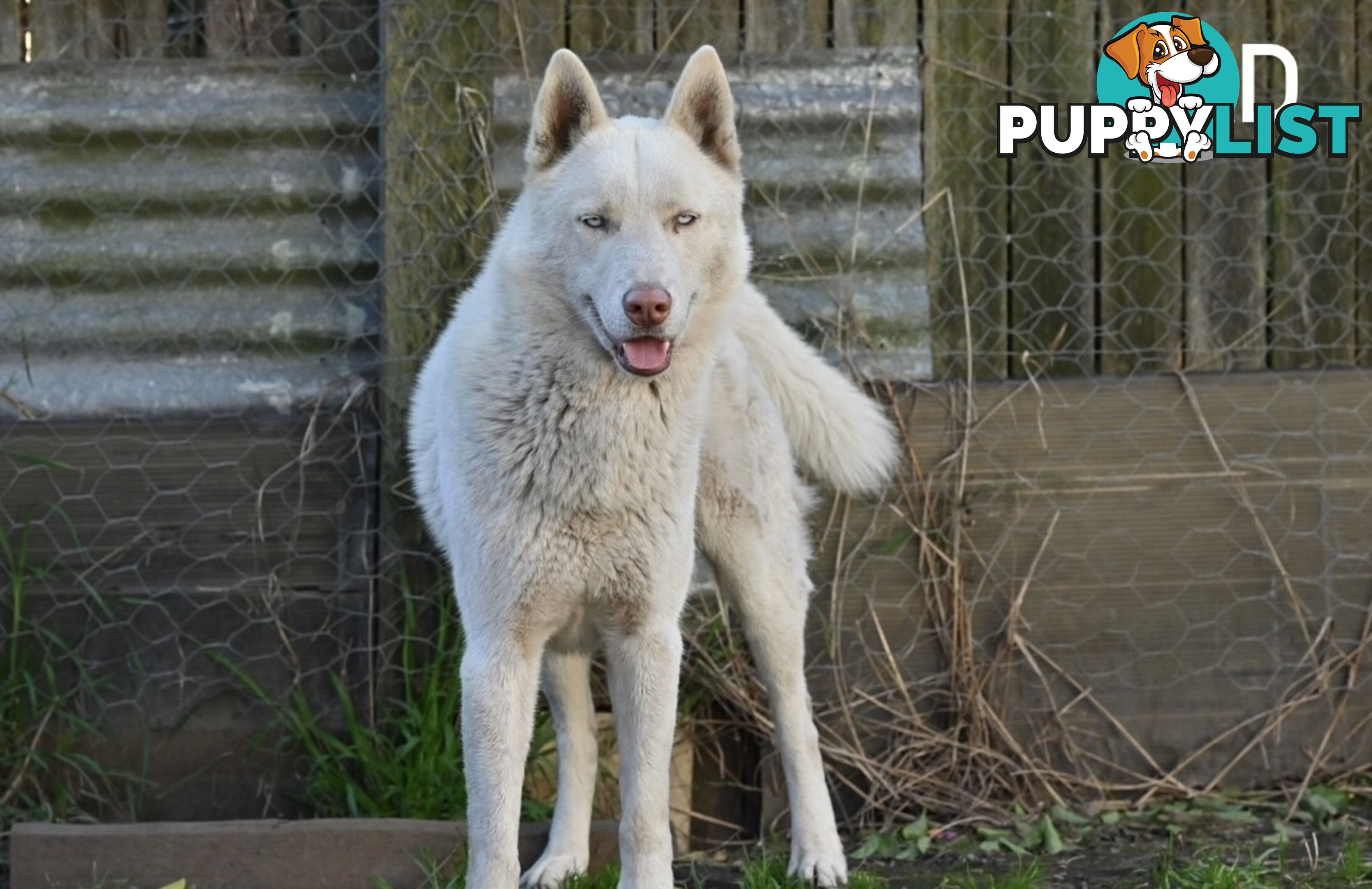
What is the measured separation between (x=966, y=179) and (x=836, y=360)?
0.62 metres

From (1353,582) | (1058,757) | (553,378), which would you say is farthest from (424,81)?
(1353,582)

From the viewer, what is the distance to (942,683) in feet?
14.3

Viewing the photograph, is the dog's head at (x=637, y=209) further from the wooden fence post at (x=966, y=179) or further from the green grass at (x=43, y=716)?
the green grass at (x=43, y=716)

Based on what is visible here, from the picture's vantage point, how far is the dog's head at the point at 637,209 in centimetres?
293

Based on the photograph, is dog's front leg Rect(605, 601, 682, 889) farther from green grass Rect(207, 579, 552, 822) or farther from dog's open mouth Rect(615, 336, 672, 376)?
green grass Rect(207, 579, 552, 822)

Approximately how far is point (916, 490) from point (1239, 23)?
1577 millimetres

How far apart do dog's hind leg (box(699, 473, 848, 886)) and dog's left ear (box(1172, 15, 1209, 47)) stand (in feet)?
5.76

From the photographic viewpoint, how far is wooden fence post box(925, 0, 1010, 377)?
170 inches

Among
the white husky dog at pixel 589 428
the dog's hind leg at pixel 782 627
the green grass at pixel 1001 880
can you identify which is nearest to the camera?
the white husky dog at pixel 589 428

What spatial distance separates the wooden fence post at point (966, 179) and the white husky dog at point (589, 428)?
3.89ft

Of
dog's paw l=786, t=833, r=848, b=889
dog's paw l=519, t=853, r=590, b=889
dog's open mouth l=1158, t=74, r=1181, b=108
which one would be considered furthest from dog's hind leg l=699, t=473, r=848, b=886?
dog's open mouth l=1158, t=74, r=1181, b=108

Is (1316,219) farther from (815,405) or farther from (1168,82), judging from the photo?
(815,405)

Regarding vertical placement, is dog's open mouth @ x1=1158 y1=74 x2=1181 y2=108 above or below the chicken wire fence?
above

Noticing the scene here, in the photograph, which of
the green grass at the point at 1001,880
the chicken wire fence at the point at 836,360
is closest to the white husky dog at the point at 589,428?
the green grass at the point at 1001,880
